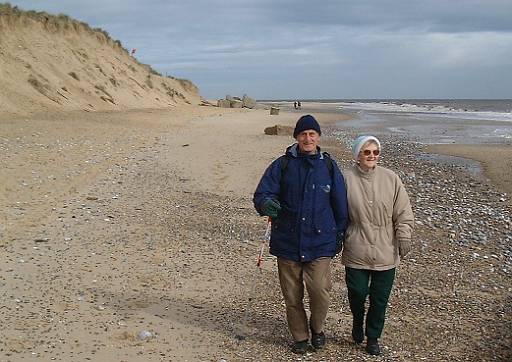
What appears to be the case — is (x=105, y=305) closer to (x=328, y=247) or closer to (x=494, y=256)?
(x=328, y=247)

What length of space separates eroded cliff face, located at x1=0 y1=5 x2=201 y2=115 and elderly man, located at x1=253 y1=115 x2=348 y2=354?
16.5 metres

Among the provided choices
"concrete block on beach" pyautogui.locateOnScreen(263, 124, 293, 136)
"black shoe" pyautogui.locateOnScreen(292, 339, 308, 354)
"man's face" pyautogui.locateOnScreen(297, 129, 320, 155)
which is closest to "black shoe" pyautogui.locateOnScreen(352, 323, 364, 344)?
"black shoe" pyautogui.locateOnScreen(292, 339, 308, 354)

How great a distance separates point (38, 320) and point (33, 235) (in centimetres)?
247

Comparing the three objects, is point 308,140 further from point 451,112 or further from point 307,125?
point 451,112

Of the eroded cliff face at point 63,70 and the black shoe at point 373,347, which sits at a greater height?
the eroded cliff face at point 63,70

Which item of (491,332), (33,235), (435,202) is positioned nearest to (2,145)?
(33,235)

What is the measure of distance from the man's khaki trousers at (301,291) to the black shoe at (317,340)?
4cm

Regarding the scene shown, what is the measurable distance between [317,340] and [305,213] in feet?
3.67

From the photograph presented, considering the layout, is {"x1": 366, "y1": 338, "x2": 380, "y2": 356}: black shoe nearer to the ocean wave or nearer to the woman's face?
the woman's face

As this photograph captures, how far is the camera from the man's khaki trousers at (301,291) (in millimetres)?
4875

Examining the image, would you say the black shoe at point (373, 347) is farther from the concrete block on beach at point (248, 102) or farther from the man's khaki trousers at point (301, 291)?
the concrete block on beach at point (248, 102)

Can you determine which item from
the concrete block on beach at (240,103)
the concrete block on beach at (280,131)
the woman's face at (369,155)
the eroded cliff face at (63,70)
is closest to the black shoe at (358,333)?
the woman's face at (369,155)

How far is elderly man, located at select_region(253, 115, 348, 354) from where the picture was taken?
4.80 m

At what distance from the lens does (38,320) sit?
5121 mm
